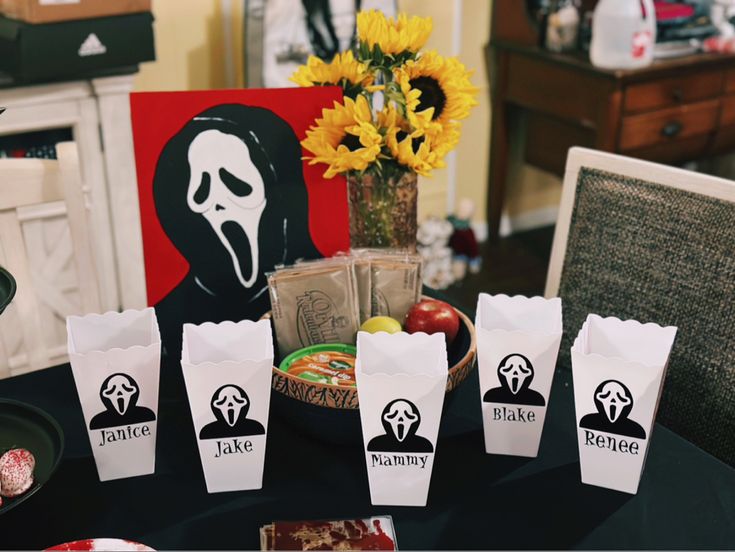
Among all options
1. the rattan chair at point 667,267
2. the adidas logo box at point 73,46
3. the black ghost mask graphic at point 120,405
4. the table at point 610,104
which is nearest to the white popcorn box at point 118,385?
the black ghost mask graphic at point 120,405

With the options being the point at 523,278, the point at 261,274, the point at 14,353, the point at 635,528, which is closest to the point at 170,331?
the point at 261,274

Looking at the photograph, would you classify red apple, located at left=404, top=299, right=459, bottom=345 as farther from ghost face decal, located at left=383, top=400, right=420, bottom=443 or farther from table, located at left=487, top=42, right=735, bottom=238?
table, located at left=487, top=42, right=735, bottom=238

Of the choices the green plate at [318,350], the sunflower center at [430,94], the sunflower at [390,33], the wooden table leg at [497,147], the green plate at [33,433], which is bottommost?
the wooden table leg at [497,147]

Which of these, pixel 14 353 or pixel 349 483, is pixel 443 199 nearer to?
pixel 14 353

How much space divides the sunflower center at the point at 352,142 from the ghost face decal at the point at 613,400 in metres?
0.45

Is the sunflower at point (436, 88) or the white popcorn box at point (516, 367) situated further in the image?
the sunflower at point (436, 88)

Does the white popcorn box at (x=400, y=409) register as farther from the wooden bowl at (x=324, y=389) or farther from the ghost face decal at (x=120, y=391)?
the ghost face decal at (x=120, y=391)

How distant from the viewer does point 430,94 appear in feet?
3.55

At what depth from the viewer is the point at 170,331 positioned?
1.19 metres

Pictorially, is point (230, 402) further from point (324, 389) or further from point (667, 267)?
point (667, 267)

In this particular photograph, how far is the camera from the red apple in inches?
41.9

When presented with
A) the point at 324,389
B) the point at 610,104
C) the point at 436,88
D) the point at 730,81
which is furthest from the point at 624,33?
the point at 324,389

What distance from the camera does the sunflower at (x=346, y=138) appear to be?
3.44ft

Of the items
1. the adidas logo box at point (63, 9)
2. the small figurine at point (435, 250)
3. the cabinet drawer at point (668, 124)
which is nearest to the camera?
the adidas logo box at point (63, 9)
